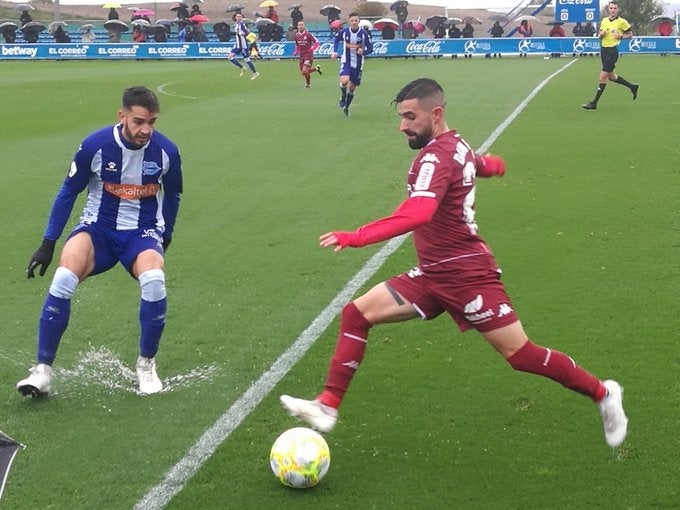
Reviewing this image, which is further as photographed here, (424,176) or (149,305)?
(149,305)

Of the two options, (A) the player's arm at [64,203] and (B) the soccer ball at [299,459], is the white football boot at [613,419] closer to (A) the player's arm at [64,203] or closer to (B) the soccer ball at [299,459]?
(B) the soccer ball at [299,459]

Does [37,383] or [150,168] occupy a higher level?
[150,168]

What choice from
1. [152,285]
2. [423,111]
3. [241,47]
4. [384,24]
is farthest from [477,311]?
[384,24]

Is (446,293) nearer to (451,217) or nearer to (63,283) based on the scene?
(451,217)

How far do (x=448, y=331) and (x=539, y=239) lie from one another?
3011 millimetres

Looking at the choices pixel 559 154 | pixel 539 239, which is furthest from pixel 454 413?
pixel 559 154

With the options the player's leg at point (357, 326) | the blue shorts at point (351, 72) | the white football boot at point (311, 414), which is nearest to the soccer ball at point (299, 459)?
the white football boot at point (311, 414)

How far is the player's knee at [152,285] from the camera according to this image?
5824mm

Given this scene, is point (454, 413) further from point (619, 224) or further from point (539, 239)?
point (619, 224)

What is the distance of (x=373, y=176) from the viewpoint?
43.3ft

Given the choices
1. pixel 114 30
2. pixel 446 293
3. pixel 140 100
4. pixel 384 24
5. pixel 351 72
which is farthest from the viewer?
pixel 114 30

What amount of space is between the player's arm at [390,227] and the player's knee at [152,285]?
1.72m

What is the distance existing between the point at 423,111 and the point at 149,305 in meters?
2.17

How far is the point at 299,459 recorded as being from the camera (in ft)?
15.2
